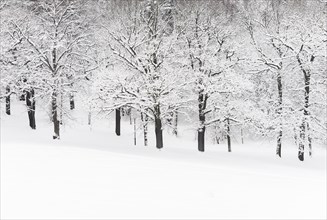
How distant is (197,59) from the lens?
23766mm

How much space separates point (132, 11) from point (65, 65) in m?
6.28

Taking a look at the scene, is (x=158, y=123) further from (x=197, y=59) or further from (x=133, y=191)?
(x=133, y=191)

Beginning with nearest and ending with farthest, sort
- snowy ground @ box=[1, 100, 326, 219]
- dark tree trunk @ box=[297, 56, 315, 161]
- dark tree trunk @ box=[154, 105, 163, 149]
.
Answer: snowy ground @ box=[1, 100, 326, 219] < dark tree trunk @ box=[154, 105, 163, 149] < dark tree trunk @ box=[297, 56, 315, 161]

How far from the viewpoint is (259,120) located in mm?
24016

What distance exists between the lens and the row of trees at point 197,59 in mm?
22234

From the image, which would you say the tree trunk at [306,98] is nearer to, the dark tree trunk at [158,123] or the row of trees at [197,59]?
the row of trees at [197,59]

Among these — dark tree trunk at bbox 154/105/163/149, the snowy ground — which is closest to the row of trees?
dark tree trunk at bbox 154/105/163/149

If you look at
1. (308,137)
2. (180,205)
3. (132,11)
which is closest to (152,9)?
(132,11)

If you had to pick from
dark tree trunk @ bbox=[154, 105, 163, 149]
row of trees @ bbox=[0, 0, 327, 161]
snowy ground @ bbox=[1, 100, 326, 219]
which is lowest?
snowy ground @ bbox=[1, 100, 326, 219]

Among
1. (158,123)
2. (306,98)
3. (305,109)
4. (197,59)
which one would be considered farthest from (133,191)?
(306,98)

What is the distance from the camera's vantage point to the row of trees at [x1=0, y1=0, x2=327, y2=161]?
72.9 ft

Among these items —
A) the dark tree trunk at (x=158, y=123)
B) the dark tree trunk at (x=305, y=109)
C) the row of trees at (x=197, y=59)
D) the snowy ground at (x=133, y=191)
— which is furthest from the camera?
the dark tree trunk at (x=305, y=109)

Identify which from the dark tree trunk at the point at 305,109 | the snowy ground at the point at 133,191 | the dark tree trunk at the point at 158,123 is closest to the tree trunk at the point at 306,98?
the dark tree trunk at the point at 305,109

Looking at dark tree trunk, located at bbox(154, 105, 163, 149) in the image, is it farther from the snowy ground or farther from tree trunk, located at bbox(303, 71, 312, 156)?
the snowy ground
